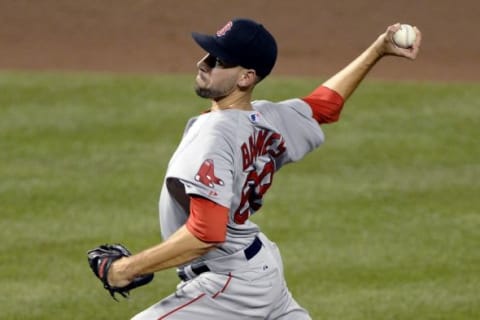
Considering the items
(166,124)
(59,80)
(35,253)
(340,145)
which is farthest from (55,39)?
(35,253)

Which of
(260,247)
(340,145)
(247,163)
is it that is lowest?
(340,145)

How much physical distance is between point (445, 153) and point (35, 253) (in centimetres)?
440

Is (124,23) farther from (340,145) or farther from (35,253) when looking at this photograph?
(35,253)

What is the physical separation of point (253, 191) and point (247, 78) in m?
0.49

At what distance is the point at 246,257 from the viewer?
550 centimetres

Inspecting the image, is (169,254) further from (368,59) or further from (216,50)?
(368,59)

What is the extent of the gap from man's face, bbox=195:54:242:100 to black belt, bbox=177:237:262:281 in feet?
2.22

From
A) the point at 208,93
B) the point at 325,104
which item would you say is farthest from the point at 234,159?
the point at 325,104

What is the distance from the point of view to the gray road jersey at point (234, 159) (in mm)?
5141

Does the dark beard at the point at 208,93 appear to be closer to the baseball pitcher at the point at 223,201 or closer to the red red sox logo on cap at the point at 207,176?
the baseball pitcher at the point at 223,201

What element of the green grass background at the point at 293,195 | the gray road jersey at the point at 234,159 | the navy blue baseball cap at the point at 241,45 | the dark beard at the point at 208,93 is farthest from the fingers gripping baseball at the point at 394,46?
the green grass background at the point at 293,195

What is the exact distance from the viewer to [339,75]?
20.1 feet

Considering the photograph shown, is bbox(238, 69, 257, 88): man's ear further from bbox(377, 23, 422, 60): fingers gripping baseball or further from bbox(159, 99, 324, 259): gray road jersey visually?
bbox(377, 23, 422, 60): fingers gripping baseball

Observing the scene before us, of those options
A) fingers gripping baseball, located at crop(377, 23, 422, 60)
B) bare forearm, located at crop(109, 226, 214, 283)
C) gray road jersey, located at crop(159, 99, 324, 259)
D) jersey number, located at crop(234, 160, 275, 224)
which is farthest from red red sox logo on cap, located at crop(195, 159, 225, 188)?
fingers gripping baseball, located at crop(377, 23, 422, 60)
